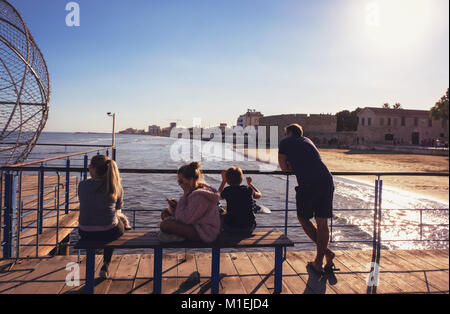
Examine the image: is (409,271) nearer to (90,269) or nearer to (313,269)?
(313,269)

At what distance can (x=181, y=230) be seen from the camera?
9.41 ft

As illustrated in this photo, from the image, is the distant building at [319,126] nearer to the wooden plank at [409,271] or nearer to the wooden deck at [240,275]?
the wooden plank at [409,271]

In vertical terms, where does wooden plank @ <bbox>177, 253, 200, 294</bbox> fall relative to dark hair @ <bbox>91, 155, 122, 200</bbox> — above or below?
below

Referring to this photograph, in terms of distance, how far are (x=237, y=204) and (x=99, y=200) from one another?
4.35 ft

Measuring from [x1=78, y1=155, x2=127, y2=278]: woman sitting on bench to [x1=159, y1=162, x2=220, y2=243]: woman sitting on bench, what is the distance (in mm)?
537

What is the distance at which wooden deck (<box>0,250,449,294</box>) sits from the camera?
10.6 feet

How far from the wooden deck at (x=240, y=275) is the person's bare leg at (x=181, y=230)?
684 millimetres

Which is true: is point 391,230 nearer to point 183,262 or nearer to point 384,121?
point 183,262

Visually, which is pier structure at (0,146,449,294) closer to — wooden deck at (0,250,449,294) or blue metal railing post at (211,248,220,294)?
wooden deck at (0,250,449,294)

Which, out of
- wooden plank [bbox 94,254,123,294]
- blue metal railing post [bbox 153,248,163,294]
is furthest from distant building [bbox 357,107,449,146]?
blue metal railing post [bbox 153,248,163,294]

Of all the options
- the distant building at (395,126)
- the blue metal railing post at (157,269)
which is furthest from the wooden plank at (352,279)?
the distant building at (395,126)

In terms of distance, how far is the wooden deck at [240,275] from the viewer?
127 inches

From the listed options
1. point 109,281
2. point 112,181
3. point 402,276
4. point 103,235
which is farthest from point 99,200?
point 402,276

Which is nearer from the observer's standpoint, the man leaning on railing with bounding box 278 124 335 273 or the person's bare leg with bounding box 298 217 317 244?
the man leaning on railing with bounding box 278 124 335 273
